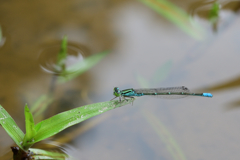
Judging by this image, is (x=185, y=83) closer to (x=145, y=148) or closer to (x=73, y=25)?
(x=145, y=148)

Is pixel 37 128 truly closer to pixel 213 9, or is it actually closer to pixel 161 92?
pixel 161 92

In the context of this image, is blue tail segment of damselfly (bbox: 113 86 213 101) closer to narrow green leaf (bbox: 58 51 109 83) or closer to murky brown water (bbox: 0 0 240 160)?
murky brown water (bbox: 0 0 240 160)

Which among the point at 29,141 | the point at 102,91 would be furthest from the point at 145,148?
the point at 29,141

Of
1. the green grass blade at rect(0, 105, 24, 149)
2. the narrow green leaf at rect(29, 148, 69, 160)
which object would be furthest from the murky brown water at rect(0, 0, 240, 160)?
the green grass blade at rect(0, 105, 24, 149)

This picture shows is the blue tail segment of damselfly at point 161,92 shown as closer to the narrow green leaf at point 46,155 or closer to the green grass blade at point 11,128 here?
the narrow green leaf at point 46,155

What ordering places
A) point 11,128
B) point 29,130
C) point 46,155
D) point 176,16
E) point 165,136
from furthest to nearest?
1. point 176,16
2. point 165,136
3. point 46,155
4. point 11,128
5. point 29,130

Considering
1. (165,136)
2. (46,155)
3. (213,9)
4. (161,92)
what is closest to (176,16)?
(213,9)
